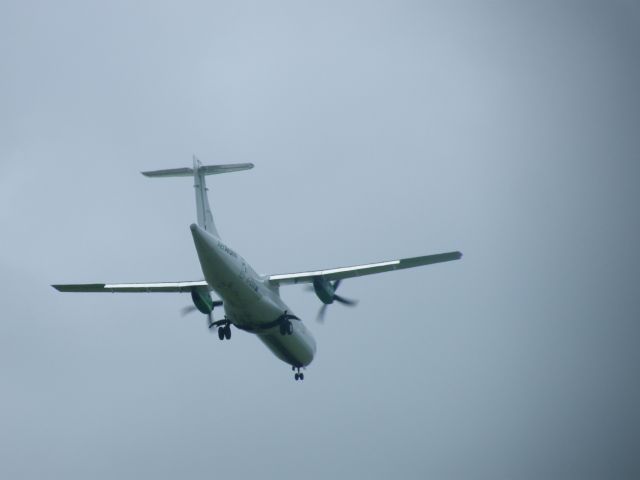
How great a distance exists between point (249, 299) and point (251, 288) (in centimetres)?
51

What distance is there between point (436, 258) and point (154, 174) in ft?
41.3

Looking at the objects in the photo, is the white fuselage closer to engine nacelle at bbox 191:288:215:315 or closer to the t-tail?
engine nacelle at bbox 191:288:215:315

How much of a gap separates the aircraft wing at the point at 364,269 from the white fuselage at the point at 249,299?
927 mm

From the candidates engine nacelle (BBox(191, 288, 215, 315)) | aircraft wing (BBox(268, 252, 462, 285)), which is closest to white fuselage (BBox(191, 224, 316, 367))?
aircraft wing (BBox(268, 252, 462, 285))

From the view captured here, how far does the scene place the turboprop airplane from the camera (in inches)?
1553

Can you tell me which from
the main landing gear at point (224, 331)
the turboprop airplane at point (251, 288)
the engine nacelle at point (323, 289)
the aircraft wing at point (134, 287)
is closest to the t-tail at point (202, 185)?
the turboprop airplane at point (251, 288)

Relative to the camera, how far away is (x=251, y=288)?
39750 mm

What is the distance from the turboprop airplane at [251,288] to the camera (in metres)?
39.4

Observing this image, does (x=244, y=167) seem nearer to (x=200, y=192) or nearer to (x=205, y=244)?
(x=200, y=192)

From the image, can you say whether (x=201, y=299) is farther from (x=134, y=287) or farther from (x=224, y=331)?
(x=134, y=287)

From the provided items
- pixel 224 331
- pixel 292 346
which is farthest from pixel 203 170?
pixel 292 346

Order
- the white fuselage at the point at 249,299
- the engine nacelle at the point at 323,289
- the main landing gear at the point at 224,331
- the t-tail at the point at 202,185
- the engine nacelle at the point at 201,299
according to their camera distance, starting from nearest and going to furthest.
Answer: the white fuselage at the point at 249,299, the t-tail at the point at 202,185, the engine nacelle at the point at 323,289, the engine nacelle at the point at 201,299, the main landing gear at the point at 224,331

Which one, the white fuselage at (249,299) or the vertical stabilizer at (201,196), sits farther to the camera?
the vertical stabilizer at (201,196)

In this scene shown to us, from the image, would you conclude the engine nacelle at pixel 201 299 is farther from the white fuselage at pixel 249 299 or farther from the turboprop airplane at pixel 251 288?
the white fuselage at pixel 249 299
